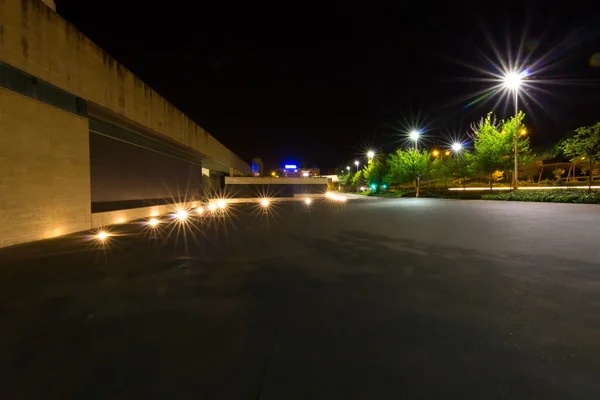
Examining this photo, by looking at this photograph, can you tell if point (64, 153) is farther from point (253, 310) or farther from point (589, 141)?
point (589, 141)

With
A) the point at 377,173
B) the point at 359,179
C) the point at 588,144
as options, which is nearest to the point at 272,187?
the point at 377,173

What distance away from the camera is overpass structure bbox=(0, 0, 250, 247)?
9062mm

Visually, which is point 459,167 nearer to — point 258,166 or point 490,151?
point 490,151

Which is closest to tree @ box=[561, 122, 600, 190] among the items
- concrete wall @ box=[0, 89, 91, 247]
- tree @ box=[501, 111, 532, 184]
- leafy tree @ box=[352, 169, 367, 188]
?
tree @ box=[501, 111, 532, 184]

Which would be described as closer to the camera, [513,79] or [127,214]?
[127,214]

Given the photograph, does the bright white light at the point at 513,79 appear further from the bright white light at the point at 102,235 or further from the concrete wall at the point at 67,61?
the bright white light at the point at 102,235

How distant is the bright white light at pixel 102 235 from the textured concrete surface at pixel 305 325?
113 inches

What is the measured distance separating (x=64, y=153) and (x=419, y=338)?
13.4m

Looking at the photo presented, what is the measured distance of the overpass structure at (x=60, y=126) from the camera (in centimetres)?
906

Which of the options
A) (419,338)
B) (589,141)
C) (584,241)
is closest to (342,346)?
(419,338)

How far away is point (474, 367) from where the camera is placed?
110 inches

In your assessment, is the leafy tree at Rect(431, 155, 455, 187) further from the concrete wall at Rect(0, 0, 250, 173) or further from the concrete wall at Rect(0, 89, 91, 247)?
the concrete wall at Rect(0, 89, 91, 247)

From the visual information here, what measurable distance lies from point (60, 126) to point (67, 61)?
2534 millimetres

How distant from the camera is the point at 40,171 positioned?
10062 millimetres
